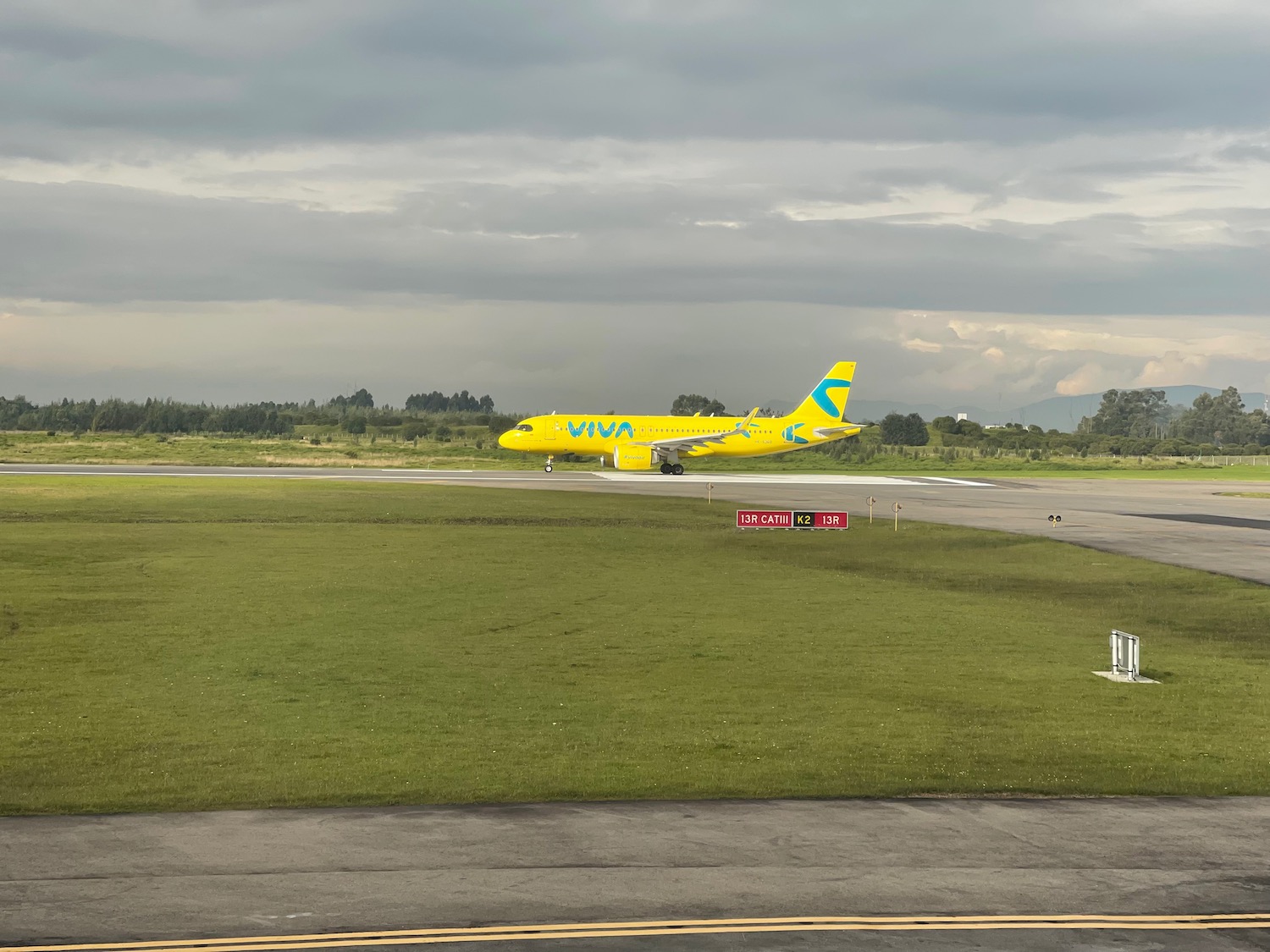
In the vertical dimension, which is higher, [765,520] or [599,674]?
[765,520]

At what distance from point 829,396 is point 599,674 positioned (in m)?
79.4

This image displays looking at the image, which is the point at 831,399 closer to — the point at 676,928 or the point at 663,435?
the point at 663,435

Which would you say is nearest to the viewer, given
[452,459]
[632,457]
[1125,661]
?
[1125,661]

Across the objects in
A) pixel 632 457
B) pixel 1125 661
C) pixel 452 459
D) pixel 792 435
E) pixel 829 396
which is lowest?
pixel 1125 661

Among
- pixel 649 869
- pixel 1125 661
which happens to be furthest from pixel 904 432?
pixel 649 869

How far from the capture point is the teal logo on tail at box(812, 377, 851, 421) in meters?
96.5

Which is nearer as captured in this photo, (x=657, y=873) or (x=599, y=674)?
(x=657, y=873)

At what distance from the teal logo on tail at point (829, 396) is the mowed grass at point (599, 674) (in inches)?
2278

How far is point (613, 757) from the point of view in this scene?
48.1 ft

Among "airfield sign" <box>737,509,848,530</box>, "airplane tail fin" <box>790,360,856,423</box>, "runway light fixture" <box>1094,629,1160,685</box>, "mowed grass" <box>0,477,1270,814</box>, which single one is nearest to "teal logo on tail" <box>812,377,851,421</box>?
"airplane tail fin" <box>790,360,856,423</box>

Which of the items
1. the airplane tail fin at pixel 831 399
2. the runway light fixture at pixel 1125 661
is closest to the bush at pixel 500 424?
the airplane tail fin at pixel 831 399

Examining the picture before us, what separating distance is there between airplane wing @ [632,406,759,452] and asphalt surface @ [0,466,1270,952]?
251 ft

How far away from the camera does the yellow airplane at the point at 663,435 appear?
3531 inches

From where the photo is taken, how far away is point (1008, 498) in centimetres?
6769
